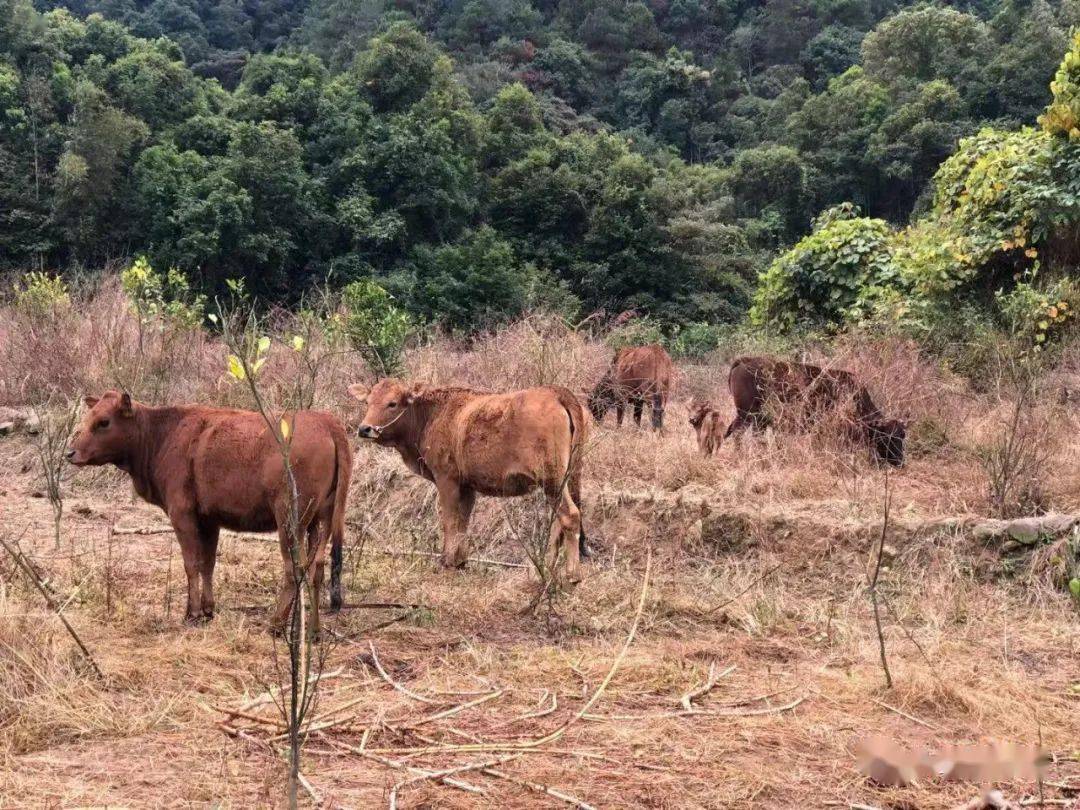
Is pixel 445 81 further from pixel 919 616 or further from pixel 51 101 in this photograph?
pixel 919 616

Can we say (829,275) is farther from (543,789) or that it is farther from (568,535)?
(543,789)

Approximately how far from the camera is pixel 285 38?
2127 inches

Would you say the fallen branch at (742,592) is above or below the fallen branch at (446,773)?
below

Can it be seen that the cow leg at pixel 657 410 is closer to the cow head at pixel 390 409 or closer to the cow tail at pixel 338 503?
the cow head at pixel 390 409

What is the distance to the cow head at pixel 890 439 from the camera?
1117 cm

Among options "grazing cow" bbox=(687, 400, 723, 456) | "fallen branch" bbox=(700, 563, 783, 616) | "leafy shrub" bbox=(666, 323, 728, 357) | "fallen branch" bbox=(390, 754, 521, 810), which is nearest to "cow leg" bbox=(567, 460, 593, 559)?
"fallen branch" bbox=(700, 563, 783, 616)

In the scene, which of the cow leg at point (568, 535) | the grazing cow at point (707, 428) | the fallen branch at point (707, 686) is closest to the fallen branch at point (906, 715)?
the fallen branch at point (707, 686)

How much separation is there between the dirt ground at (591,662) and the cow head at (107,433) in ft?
3.01

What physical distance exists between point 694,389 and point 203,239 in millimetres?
16599

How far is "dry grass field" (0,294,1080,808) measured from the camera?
4.52m

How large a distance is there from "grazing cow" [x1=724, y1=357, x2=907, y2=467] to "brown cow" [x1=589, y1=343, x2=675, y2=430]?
1.94m

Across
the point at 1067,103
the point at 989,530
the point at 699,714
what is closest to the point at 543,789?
the point at 699,714

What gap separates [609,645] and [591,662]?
430mm

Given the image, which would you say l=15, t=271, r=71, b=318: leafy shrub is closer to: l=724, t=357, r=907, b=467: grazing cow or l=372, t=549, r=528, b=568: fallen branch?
l=372, t=549, r=528, b=568: fallen branch
